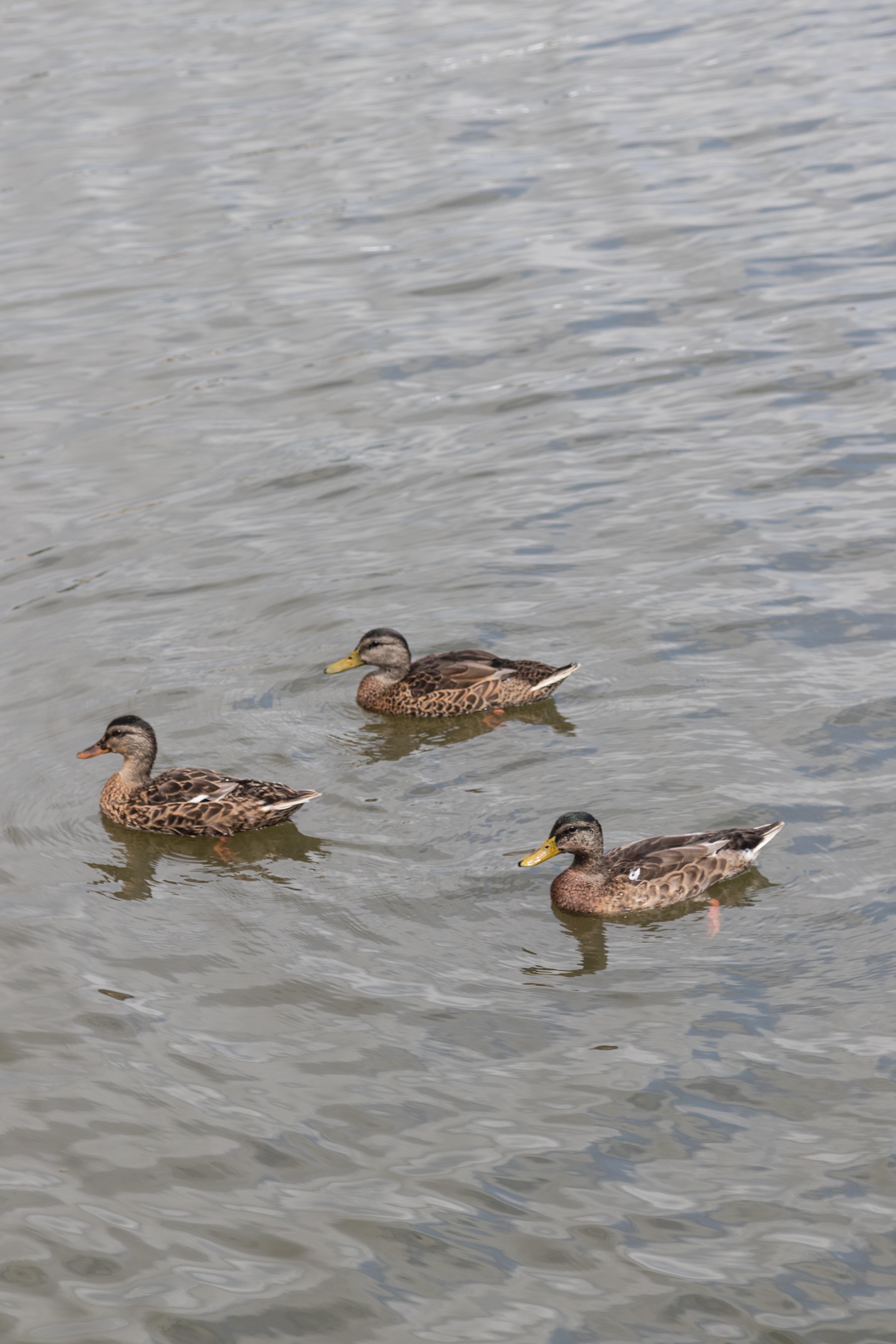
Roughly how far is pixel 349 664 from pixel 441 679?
0.73 metres

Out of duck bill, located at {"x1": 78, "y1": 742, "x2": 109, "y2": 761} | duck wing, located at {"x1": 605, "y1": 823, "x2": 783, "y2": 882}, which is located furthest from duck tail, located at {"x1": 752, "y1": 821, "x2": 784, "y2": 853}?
duck bill, located at {"x1": 78, "y1": 742, "x2": 109, "y2": 761}

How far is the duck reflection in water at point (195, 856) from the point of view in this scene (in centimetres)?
962

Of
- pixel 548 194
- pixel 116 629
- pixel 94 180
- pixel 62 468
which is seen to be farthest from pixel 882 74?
pixel 116 629

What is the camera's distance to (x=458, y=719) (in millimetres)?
11781

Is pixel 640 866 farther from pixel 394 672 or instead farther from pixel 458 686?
pixel 394 672

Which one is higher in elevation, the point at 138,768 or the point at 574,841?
the point at 138,768

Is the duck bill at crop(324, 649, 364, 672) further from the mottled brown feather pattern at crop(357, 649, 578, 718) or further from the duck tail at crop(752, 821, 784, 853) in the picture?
the duck tail at crop(752, 821, 784, 853)

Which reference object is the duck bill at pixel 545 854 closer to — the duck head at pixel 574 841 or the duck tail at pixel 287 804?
the duck head at pixel 574 841

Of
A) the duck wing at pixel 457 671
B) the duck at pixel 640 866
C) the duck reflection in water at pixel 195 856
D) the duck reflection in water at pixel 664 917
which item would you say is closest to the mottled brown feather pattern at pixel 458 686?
the duck wing at pixel 457 671

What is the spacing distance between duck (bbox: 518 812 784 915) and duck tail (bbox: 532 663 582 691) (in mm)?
2156

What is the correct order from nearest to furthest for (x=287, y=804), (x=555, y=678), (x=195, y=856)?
(x=287, y=804) → (x=195, y=856) → (x=555, y=678)

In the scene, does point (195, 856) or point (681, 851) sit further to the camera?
point (195, 856)

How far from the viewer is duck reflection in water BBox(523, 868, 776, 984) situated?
8812 mm

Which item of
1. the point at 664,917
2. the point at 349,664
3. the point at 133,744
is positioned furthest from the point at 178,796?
the point at 664,917
